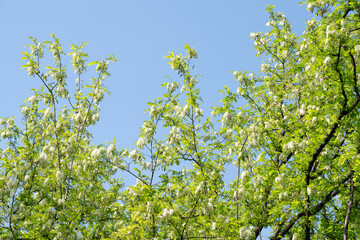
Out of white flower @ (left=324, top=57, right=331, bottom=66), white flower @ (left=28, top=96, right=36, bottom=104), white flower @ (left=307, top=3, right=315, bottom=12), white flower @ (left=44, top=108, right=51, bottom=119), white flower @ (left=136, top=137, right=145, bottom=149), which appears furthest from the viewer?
white flower @ (left=307, top=3, right=315, bottom=12)

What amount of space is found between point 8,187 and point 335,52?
9.51 metres

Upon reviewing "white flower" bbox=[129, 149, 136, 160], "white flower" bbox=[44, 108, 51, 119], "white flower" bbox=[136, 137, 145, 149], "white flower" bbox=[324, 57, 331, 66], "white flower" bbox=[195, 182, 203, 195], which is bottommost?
"white flower" bbox=[195, 182, 203, 195]

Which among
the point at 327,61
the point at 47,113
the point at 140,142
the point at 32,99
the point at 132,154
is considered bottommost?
the point at 132,154

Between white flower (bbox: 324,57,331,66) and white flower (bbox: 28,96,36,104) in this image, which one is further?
white flower (bbox: 28,96,36,104)

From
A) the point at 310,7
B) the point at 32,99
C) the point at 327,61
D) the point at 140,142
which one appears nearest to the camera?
the point at 140,142

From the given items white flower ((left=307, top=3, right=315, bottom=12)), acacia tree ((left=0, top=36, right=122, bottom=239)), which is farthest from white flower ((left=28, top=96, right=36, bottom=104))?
white flower ((left=307, top=3, right=315, bottom=12))

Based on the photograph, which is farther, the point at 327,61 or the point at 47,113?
the point at 47,113

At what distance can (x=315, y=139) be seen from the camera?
11258 millimetres

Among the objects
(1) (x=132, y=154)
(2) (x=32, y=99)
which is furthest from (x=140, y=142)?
(2) (x=32, y=99)

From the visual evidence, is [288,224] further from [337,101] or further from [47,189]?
[47,189]

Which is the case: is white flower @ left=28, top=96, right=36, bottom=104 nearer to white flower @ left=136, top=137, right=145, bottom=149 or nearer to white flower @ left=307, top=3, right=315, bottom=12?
white flower @ left=136, top=137, right=145, bottom=149

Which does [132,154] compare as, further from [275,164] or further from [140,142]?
[275,164]

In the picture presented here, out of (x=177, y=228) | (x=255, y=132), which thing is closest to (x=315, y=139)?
(x=255, y=132)

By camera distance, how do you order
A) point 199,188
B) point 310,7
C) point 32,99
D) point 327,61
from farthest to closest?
point 310,7
point 32,99
point 327,61
point 199,188
